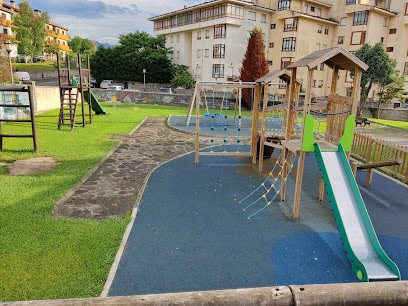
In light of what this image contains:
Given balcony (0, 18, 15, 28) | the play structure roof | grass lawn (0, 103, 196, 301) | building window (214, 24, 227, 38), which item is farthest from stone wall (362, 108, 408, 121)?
balcony (0, 18, 15, 28)

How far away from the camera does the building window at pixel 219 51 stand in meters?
43.6

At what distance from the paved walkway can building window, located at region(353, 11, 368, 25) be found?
37681 millimetres

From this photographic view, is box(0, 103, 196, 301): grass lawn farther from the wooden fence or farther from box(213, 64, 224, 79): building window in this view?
box(213, 64, 224, 79): building window

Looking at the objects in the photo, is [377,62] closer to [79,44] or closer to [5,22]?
[5,22]

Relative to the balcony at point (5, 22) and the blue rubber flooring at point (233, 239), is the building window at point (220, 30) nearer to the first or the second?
the blue rubber flooring at point (233, 239)

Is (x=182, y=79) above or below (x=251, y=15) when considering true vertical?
below

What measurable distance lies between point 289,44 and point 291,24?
8.87ft

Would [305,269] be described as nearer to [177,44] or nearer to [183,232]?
[183,232]

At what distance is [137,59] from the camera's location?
4953 cm

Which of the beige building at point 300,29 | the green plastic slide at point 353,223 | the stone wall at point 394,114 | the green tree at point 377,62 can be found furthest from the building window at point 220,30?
the green plastic slide at point 353,223

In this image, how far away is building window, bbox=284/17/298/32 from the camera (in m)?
42.9

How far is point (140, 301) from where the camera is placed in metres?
2.19

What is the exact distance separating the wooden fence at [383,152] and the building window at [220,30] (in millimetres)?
33652

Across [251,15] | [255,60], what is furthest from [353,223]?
[251,15]
